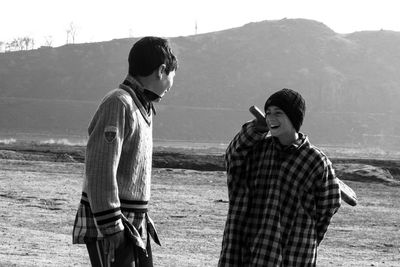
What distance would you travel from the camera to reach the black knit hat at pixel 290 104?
395cm

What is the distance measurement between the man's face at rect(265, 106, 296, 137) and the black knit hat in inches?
→ 0.7

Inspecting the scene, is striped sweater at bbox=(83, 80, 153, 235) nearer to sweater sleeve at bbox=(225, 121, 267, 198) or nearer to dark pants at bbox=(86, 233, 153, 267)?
dark pants at bbox=(86, 233, 153, 267)

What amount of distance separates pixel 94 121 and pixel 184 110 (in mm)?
99753

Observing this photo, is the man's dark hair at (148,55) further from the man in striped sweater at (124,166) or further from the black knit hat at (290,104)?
the black knit hat at (290,104)

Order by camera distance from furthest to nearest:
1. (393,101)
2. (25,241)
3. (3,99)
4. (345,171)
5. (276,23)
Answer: (276,23) < (393,101) < (3,99) < (345,171) < (25,241)

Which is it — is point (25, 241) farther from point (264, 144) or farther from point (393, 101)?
point (393, 101)

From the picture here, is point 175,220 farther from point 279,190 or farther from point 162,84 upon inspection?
point 162,84

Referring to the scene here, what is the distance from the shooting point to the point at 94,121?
142 inches

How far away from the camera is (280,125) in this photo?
155 inches

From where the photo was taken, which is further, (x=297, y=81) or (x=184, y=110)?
(x=297, y=81)

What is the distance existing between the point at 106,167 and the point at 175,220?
11.2 meters

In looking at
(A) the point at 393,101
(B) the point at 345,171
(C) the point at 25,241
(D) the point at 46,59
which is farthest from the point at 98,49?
(C) the point at 25,241

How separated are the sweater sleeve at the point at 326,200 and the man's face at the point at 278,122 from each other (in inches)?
9.6

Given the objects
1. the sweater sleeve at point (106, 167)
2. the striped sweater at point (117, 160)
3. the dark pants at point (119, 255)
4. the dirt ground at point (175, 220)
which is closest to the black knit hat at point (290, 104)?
the striped sweater at point (117, 160)
